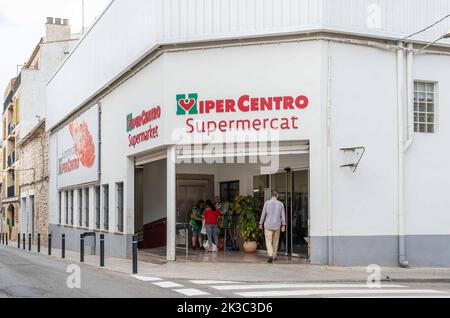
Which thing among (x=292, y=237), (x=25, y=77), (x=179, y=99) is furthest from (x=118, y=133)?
(x=25, y=77)

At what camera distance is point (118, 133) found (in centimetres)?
2264

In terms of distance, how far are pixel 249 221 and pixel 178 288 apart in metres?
7.35

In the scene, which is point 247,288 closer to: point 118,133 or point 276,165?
point 276,165

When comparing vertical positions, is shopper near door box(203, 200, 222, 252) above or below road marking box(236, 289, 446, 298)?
above

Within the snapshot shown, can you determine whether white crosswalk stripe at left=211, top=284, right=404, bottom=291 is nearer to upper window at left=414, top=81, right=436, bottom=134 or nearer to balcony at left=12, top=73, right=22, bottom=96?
upper window at left=414, top=81, right=436, bottom=134

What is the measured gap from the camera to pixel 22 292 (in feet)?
36.8

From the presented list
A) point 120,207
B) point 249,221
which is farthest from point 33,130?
point 249,221

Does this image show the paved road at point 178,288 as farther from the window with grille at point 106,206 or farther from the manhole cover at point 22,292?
the window with grille at point 106,206

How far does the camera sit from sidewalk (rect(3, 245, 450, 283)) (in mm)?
13812

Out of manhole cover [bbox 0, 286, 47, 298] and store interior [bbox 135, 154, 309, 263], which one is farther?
store interior [bbox 135, 154, 309, 263]

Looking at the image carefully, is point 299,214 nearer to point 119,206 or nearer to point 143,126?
point 143,126

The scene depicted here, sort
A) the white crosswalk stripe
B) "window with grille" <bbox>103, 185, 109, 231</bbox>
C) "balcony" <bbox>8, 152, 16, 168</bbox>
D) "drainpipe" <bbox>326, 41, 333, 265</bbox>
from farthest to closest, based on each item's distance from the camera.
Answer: "balcony" <bbox>8, 152, 16, 168</bbox> < "window with grille" <bbox>103, 185, 109, 231</bbox> < "drainpipe" <bbox>326, 41, 333, 265</bbox> < the white crosswalk stripe

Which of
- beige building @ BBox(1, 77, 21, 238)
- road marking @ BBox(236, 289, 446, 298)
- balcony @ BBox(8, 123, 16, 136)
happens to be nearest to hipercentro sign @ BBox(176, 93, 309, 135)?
road marking @ BBox(236, 289, 446, 298)

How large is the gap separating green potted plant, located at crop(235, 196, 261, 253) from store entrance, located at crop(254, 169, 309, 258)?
938mm
